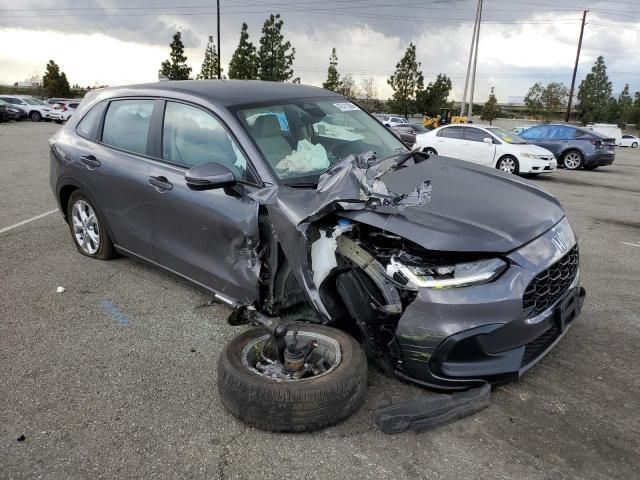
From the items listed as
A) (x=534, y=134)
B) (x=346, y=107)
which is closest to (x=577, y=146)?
(x=534, y=134)

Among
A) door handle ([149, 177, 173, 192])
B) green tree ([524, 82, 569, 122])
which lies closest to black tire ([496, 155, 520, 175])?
door handle ([149, 177, 173, 192])

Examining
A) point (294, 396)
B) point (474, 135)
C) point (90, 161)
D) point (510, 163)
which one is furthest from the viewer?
point (474, 135)

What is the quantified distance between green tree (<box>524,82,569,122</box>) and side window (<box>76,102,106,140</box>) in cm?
7124

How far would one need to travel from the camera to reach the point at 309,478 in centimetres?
230

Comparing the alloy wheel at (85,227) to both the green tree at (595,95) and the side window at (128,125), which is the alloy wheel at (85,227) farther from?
the green tree at (595,95)

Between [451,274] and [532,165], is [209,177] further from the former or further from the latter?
[532,165]

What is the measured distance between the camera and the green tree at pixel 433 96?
57250mm

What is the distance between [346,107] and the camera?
436 cm

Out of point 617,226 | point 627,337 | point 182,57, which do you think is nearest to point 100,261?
point 627,337

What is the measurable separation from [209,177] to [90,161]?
2013 millimetres

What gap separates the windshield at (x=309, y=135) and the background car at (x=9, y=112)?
109 feet

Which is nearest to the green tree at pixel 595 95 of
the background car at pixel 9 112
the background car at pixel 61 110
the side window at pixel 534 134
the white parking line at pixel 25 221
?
the side window at pixel 534 134

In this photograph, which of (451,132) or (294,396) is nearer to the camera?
(294,396)

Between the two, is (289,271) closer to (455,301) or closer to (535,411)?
(455,301)
